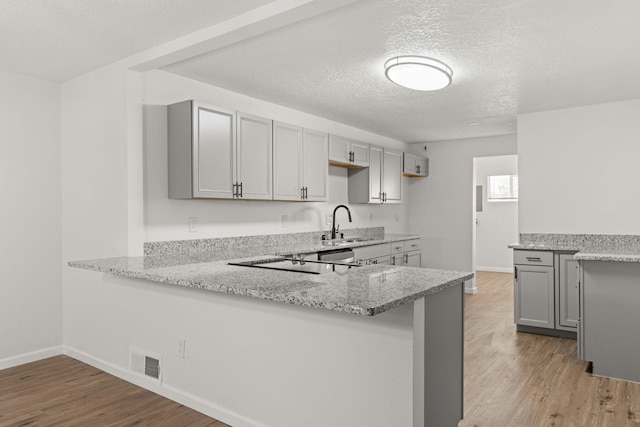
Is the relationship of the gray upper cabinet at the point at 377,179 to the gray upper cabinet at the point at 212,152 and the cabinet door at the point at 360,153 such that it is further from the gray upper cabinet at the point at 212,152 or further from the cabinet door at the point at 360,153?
the gray upper cabinet at the point at 212,152

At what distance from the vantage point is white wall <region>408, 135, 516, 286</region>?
658cm

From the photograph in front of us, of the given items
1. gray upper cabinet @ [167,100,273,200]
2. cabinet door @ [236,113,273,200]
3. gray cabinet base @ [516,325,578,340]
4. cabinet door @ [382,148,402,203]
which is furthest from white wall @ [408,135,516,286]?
gray upper cabinet @ [167,100,273,200]

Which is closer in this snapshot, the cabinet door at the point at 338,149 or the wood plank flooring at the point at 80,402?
the wood plank flooring at the point at 80,402

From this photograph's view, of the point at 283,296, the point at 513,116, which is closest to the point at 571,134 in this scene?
the point at 513,116

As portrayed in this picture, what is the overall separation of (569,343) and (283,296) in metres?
3.50

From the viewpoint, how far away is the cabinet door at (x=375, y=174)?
18.3ft

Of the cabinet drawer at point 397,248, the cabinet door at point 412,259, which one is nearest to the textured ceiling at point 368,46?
the cabinet drawer at point 397,248

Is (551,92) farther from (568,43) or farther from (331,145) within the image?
(331,145)

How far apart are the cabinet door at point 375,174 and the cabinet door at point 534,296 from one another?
6.32ft

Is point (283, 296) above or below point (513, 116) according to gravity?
below

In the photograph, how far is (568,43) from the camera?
113 inches

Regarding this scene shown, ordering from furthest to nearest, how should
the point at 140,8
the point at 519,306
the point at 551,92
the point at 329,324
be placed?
the point at 519,306 → the point at 551,92 → the point at 140,8 → the point at 329,324

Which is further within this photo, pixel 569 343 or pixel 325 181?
pixel 325 181

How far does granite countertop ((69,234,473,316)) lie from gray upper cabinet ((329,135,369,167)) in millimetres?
2317
